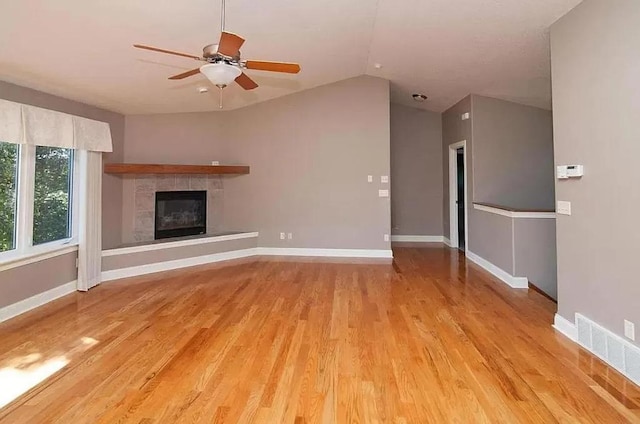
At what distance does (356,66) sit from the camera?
558 cm

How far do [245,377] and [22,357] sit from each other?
67.1 inches

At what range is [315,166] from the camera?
20.8 ft

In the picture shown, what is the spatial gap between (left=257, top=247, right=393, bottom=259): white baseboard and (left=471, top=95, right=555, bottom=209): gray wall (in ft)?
6.06

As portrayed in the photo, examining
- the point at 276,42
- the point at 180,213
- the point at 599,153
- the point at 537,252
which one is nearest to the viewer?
the point at 599,153

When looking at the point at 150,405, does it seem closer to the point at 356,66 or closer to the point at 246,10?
the point at 246,10

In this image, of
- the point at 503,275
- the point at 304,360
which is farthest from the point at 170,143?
the point at 503,275

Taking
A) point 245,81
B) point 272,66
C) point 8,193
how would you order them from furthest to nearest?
1. point 8,193
2. point 245,81
3. point 272,66

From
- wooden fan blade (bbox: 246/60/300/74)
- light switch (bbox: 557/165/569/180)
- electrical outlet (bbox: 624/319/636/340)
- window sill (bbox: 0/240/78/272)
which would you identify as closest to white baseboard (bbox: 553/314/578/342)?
electrical outlet (bbox: 624/319/636/340)

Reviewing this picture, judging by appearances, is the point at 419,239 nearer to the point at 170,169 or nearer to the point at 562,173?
the point at 562,173

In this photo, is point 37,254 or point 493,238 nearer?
point 37,254

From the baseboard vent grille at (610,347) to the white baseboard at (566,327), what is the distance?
0.06 m

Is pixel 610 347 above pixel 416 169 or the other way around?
the other way around

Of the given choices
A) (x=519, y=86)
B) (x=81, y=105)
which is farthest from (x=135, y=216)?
(x=519, y=86)

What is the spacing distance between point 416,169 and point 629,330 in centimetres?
587
